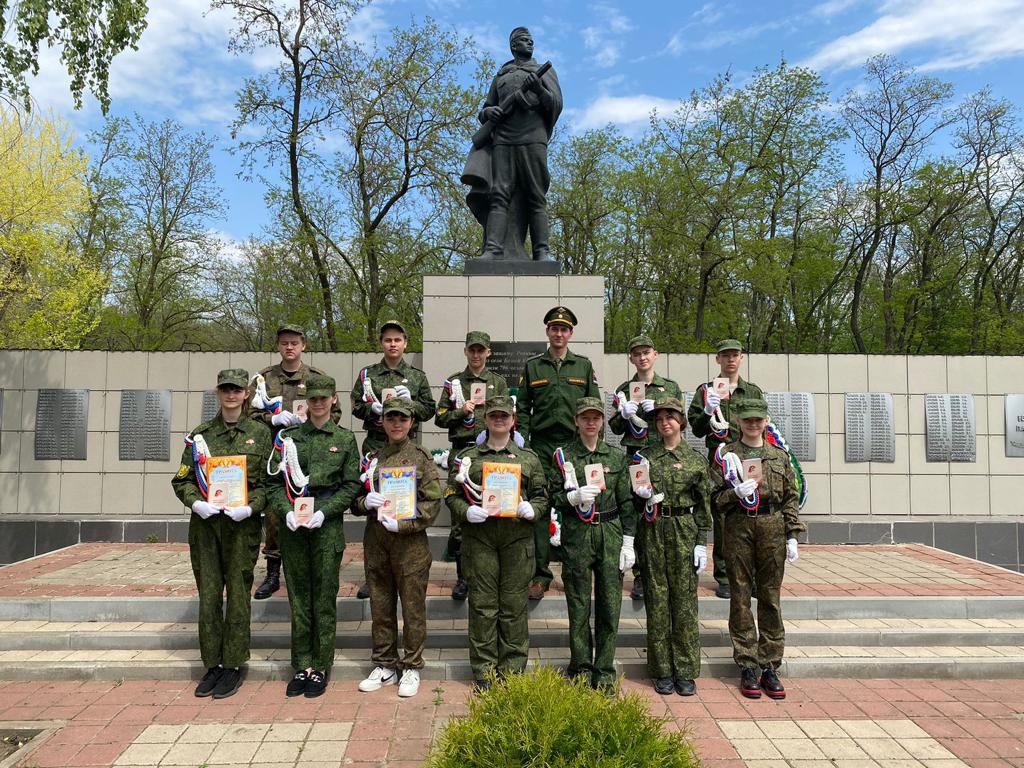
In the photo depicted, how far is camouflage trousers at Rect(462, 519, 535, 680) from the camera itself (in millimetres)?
4277

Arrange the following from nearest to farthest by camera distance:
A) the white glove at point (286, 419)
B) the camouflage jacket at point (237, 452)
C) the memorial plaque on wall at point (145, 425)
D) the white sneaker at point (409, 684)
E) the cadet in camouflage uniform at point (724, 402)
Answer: the white sneaker at point (409, 684) < the camouflage jacket at point (237, 452) < the white glove at point (286, 419) < the cadet in camouflage uniform at point (724, 402) < the memorial plaque on wall at point (145, 425)

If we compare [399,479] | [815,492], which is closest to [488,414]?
[399,479]

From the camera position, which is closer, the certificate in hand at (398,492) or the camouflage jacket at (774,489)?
the certificate in hand at (398,492)

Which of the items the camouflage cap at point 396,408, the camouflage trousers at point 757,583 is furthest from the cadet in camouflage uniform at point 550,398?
the camouflage trousers at point 757,583

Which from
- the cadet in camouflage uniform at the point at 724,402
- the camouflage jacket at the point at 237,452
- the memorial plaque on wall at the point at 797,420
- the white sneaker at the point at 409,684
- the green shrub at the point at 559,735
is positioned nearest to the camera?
the green shrub at the point at 559,735

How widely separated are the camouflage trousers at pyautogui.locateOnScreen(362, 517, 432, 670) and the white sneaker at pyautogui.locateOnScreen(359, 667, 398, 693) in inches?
1.8

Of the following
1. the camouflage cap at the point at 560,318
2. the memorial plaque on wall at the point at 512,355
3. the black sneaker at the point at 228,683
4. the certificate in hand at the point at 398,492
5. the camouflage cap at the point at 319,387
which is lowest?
the black sneaker at the point at 228,683

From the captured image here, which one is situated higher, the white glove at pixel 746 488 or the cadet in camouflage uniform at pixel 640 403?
the cadet in camouflage uniform at pixel 640 403

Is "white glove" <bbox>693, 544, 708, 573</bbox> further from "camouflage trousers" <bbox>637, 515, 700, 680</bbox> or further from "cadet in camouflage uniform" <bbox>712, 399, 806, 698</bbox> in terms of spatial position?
"cadet in camouflage uniform" <bbox>712, 399, 806, 698</bbox>

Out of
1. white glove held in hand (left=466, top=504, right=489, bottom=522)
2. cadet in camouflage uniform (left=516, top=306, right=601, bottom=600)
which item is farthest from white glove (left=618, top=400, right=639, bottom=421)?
white glove held in hand (left=466, top=504, right=489, bottom=522)

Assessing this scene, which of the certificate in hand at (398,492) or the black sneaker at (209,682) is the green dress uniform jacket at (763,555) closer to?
the certificate in hand at (398,492)

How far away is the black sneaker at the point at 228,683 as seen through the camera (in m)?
4.36

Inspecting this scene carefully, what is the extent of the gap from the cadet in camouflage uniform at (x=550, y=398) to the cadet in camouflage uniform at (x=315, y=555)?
64.4 inches

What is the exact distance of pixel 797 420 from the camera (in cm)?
858
